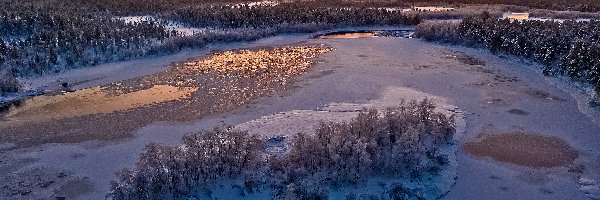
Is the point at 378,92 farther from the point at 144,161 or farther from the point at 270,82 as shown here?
the point at 144,161

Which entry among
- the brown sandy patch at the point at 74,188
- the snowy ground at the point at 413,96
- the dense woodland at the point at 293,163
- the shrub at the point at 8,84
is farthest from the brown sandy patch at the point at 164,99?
the dense woodland at the point at 293,163

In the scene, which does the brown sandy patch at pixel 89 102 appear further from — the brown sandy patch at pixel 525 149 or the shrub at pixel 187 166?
the brown sandy patch at pixel 525 149

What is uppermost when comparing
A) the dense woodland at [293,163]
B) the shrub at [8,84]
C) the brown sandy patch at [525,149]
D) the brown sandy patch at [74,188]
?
the shrub at [8,84]

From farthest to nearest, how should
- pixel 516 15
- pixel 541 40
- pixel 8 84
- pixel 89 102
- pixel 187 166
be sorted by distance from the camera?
pixel 516 15 < pixel 541 40 < pixel 8 84 < pixel 89 102 < pixel 187 166

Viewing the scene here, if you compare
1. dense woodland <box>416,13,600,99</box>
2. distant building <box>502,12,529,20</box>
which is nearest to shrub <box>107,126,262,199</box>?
dense woodland <box>416,13,600,99</box>

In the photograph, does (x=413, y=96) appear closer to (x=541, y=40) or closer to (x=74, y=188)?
(x=541, y=40)

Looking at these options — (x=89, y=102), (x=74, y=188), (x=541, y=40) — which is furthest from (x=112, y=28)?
(x=541, y=40)
